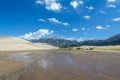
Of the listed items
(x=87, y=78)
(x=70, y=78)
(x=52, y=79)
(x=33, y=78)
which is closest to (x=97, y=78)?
(x=87, y=78)

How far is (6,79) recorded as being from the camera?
17.8 meters

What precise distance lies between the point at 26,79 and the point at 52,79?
6.78ft

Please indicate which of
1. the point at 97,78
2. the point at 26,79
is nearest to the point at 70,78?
the point at 97,78

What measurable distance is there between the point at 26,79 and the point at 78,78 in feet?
13.9

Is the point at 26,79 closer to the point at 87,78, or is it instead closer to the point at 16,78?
the point at 16,78

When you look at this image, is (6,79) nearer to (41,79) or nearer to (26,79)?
(26,79)

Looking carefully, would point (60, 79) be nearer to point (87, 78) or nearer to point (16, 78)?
point (87, 78)

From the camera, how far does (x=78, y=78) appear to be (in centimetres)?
1861

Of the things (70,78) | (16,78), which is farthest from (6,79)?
(70,78)

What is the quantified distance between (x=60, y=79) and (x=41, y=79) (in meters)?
1.52

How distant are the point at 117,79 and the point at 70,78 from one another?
3.78 m

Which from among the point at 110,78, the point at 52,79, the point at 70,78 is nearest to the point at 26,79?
the point at 52,79

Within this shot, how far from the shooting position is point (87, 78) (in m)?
18.6

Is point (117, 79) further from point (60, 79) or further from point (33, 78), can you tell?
point (33, 78)
